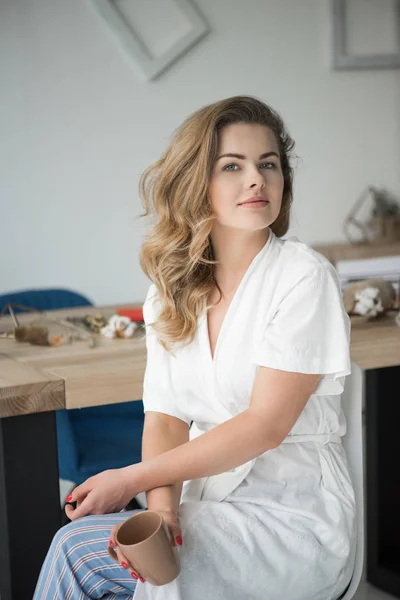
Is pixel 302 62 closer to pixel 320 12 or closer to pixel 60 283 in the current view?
pixel 320 12

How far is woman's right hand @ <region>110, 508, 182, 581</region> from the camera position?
1140 millimetres

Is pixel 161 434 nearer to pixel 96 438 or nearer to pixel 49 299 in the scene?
pixel 96 438

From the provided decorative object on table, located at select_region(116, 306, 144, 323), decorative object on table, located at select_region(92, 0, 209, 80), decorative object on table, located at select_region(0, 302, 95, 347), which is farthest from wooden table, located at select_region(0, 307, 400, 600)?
decorative object on table, located at select_region(92, 0, 209, 80)

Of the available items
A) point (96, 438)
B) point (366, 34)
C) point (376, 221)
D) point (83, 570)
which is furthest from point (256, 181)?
point (366, 34)

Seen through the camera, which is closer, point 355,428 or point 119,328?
point 355,428

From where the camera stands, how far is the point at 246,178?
141cm

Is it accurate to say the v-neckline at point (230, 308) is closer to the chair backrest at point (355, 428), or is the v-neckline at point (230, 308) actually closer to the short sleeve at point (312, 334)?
the short sleeve at point (312, 334)

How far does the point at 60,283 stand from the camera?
162 inches

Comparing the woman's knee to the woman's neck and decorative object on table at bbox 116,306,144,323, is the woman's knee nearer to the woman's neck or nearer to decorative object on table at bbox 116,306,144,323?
the woman's neck

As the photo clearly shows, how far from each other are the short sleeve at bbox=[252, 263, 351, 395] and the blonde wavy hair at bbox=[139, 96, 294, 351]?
19cm

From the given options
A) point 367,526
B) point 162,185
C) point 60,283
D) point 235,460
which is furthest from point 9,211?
point 235,460

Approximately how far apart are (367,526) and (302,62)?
279 cm

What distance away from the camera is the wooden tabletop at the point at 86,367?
163 centimetres

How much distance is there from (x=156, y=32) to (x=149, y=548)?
134 inches
